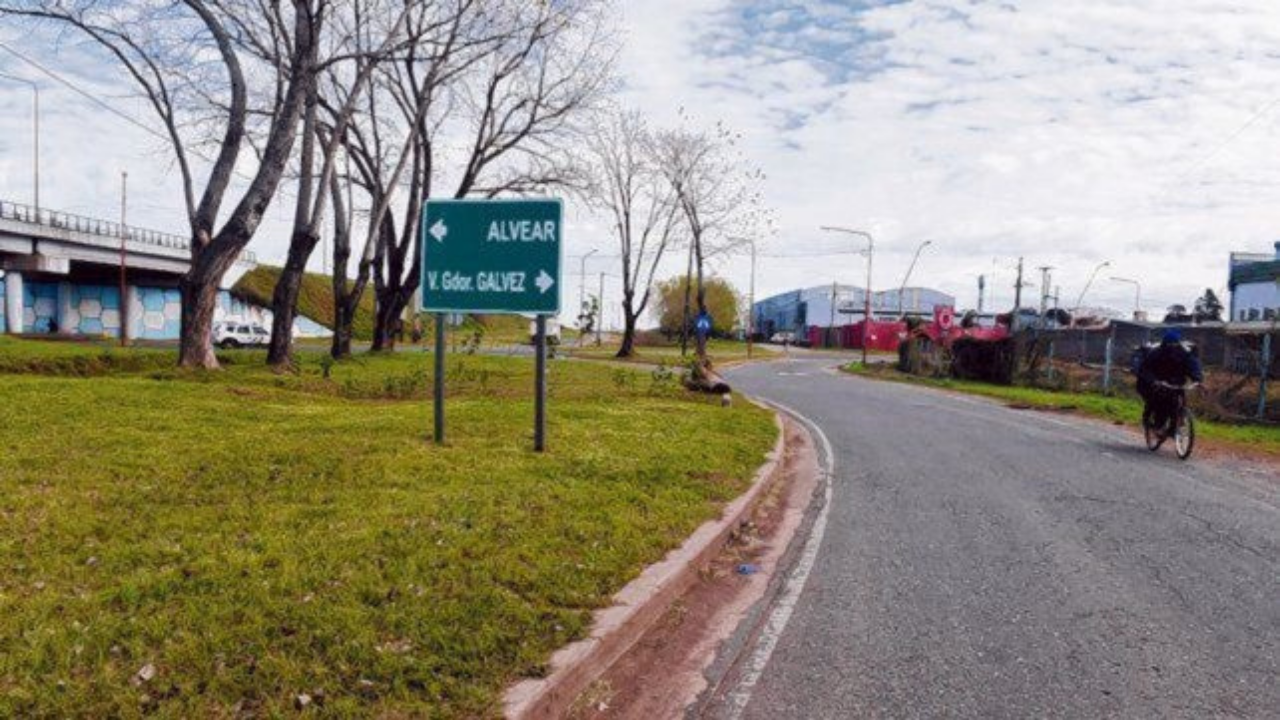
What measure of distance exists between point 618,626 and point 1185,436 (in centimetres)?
1079

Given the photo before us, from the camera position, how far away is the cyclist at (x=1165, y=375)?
42.0ft

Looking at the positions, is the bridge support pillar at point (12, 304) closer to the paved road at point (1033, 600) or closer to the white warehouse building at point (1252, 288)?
the paved road at point (1033, 600)

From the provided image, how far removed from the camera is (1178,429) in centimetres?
1263

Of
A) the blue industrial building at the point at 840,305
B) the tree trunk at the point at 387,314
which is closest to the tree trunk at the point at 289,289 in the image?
the tree trunk at the point at 387,314

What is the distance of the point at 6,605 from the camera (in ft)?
14.0

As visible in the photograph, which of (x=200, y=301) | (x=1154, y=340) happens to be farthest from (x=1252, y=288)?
(x=200, y=301)

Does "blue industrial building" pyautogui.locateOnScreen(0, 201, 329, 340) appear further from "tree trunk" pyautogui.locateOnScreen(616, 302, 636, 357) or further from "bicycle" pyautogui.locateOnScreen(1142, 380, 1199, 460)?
"bicycle" pyautogui.locateOnScreen(1142, 380, 1199, 460)

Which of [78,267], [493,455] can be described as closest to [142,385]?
[493,455]

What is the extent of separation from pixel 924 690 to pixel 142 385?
40.6 feet

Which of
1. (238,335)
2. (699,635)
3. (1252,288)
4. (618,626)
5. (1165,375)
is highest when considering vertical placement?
(1252,288)

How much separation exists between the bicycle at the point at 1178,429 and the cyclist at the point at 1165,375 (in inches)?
1.2

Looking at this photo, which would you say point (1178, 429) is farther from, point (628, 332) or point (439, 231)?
point (628, 332)

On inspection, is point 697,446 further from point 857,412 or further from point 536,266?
point 857,412

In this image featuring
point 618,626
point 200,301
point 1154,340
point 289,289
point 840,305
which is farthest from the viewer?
point 840,305
